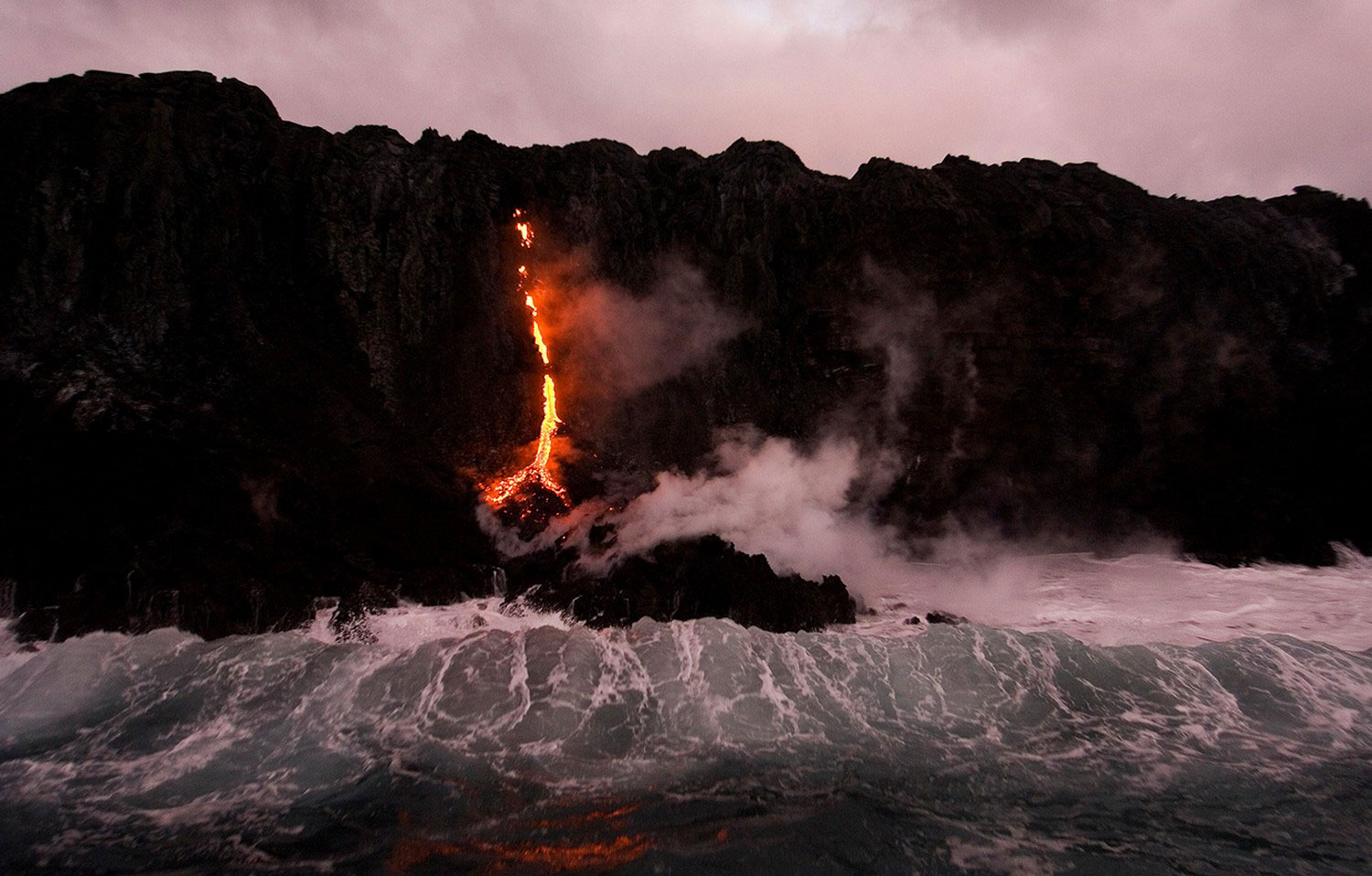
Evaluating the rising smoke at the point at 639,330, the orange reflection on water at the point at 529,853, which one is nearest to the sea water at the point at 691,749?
the orange reflection on water at the point at 529,853

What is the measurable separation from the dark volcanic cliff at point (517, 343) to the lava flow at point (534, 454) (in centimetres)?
35

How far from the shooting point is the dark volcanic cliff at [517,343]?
1152cm

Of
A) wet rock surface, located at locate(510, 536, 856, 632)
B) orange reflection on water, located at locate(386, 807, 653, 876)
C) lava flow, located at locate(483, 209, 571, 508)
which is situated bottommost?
orange reflection on water, located at locate(386, 807, 653, 876)

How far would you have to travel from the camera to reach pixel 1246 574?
51.4ft

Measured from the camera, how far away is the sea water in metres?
6.17

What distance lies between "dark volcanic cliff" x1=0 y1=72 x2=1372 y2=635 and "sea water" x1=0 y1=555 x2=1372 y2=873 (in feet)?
8.16

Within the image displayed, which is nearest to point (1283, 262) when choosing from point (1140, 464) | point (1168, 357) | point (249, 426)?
point (1168, 357)

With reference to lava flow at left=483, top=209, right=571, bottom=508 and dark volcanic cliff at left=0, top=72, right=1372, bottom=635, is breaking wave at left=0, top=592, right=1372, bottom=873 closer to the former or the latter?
dark volcanic cliff at left=0, top=72, right=1372, bottom=635

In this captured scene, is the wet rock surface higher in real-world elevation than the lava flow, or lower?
lower

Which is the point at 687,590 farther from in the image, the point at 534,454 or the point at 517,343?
the point at 517,343

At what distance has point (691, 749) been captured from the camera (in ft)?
26.5

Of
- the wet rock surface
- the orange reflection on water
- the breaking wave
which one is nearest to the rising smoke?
the wet rock surface

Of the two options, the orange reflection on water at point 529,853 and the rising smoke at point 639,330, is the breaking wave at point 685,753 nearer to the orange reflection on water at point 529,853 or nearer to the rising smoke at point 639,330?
the orange reflection on water at point 529,853

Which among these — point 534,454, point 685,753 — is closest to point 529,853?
point 685,753
